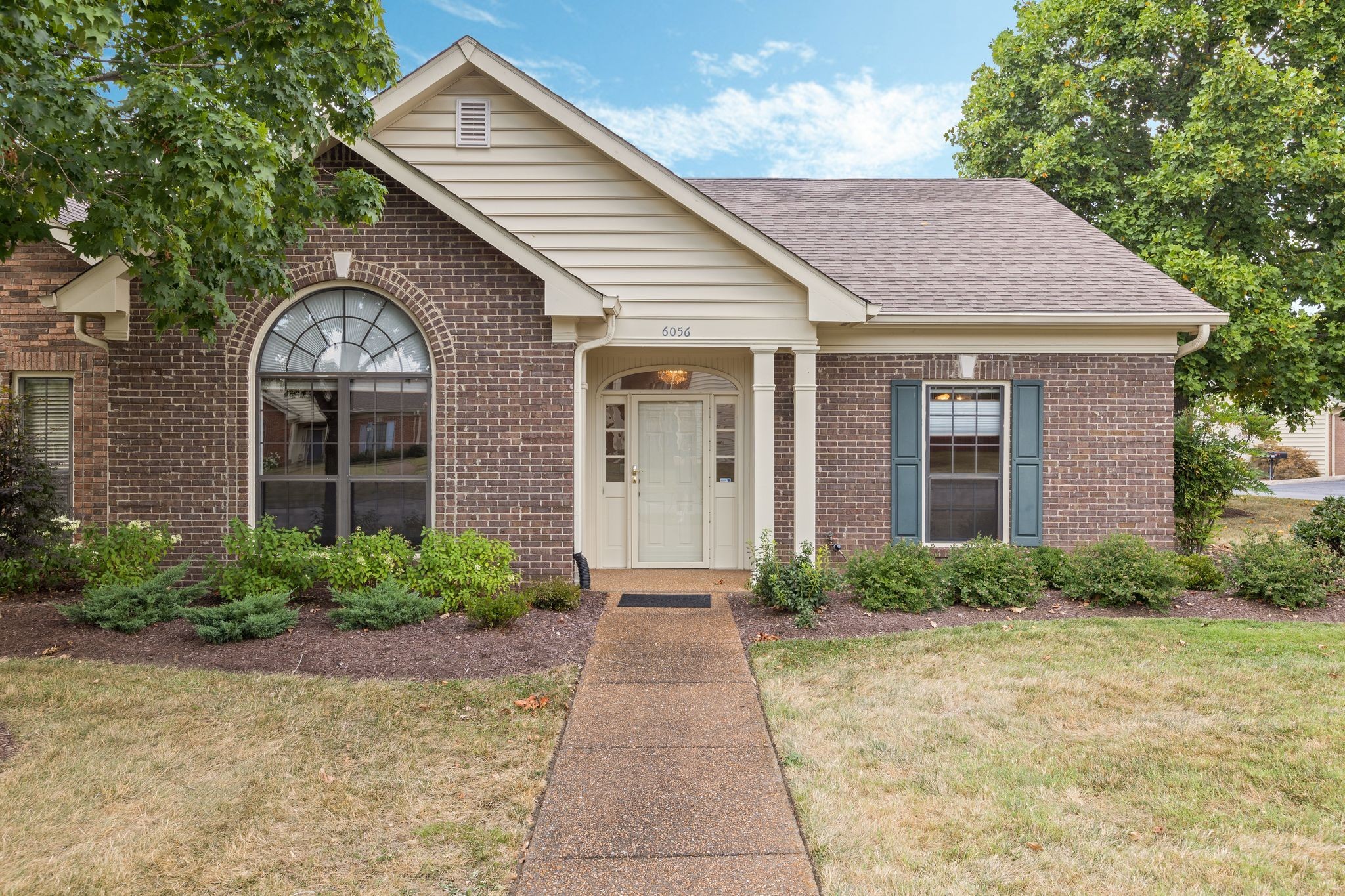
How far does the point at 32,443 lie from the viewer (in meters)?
7.67

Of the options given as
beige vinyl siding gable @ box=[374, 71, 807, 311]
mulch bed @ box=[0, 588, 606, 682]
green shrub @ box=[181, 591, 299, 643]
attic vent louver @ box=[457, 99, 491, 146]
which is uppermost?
attic vent louver @ box=[457, 99, 491, 146]

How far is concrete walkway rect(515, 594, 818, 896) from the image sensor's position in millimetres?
3041

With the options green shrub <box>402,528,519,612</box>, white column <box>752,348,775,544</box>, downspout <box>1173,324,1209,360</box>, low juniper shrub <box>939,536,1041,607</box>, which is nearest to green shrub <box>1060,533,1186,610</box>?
low juniper shrub <box>939,536,1041,607</box>

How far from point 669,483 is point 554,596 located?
2.76m

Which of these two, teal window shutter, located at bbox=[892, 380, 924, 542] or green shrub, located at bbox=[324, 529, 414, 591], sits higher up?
teal window shutter, located at bbox=[892, 380, 924, 542]

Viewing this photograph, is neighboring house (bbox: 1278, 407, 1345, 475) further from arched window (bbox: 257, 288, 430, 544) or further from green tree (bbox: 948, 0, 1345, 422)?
arched window (bbox: 257, 288, 430, 544)

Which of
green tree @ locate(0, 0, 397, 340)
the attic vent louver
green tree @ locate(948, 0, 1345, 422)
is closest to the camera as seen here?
green tree @ locate(0, 0, 397, 340)

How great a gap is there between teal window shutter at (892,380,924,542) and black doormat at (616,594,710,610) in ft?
8.58

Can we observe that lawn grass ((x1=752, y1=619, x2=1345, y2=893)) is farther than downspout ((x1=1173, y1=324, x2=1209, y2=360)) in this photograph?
No

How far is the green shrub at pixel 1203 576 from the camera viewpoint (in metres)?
7.86

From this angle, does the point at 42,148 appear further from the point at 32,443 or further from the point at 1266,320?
the point at 1266,320

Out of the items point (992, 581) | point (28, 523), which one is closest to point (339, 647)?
point (28, 523)

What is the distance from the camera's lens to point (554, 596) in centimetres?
693

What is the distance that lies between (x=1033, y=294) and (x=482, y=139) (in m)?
6.64
